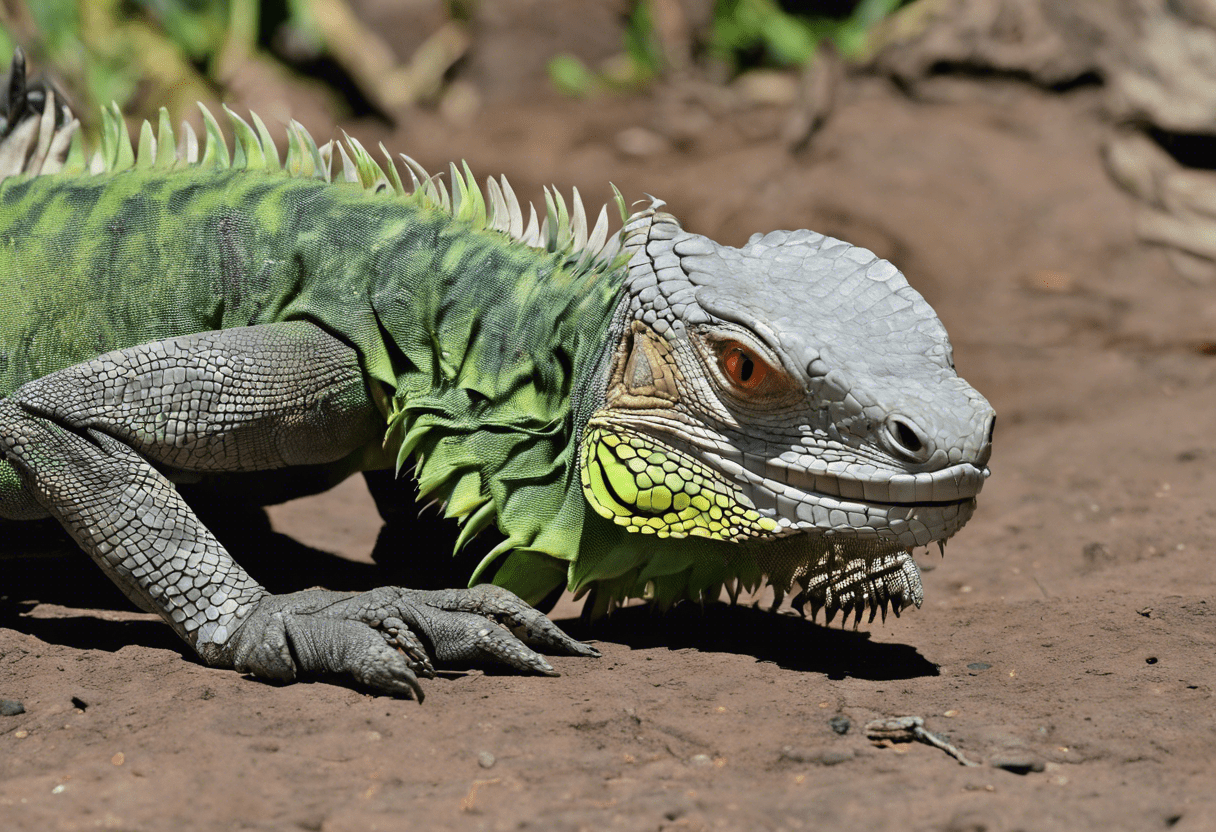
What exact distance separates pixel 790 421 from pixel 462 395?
4.59 ft

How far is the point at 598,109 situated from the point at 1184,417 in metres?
10.7

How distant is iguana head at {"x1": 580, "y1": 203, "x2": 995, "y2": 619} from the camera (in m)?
4.23

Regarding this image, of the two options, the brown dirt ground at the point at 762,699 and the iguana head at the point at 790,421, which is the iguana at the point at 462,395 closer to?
Answer: the iguana head at the point at 790,421

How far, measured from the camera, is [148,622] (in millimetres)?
5516

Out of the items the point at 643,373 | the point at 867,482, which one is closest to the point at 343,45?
the point at 643,373

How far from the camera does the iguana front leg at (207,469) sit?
15.2 feet

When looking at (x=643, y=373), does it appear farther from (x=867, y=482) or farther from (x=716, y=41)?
(x=716, y=41)

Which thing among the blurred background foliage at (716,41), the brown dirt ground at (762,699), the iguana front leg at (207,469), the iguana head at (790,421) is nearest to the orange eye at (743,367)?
the iguana head at (790,421)

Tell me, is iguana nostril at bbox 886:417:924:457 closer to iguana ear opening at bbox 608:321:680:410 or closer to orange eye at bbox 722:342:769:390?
orange eye at bbox 722:342:769:390

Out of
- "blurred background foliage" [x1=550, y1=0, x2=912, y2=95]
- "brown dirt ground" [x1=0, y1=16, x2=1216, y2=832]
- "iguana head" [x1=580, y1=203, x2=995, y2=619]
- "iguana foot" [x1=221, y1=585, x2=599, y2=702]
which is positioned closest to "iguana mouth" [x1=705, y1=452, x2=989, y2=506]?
"iguana head" [x1=580, y1=203, x2=995, y2=619]

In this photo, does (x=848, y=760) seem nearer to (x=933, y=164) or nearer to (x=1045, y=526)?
(x=1045, y=526)

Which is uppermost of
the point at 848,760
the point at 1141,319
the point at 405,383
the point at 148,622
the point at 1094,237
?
the point at 1094,237

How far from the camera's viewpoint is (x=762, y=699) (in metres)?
4.39

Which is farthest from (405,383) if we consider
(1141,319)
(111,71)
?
(111,71)
